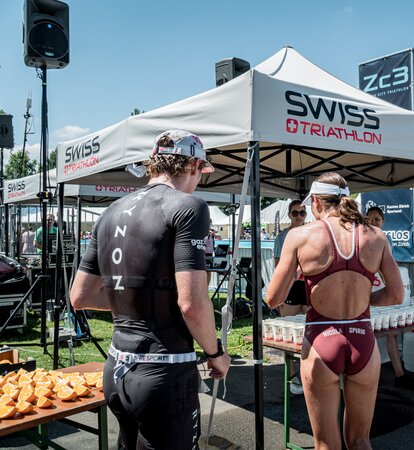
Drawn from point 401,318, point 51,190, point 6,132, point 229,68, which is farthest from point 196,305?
point 6,132

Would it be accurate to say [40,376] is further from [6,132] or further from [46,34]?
[6,132]

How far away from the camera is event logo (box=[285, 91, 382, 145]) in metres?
3.06

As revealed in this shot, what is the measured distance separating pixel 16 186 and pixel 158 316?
10.2 m

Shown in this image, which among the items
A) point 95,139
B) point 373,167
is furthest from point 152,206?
point 373,167

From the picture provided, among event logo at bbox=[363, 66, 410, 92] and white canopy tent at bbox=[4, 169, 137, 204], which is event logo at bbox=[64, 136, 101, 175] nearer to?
white canopy tent at bbox=[4, 169, 137, 204]

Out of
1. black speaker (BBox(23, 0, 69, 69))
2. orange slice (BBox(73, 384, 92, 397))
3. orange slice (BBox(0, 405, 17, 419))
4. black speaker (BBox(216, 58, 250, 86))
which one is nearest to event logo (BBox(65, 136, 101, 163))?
black speaker (BBox(23, 0, 69, 69))

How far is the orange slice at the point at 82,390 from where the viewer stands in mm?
2650

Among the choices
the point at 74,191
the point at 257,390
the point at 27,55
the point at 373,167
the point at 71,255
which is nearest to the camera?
the point at 257,390

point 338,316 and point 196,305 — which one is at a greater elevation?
point 196,305

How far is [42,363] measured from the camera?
582cm

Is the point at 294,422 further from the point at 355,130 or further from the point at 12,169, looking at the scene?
the point at 12,169

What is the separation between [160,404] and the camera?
162cm

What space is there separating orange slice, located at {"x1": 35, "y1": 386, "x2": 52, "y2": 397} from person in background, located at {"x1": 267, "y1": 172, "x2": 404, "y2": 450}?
1.38 metres

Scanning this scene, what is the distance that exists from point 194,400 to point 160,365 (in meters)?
0.20
